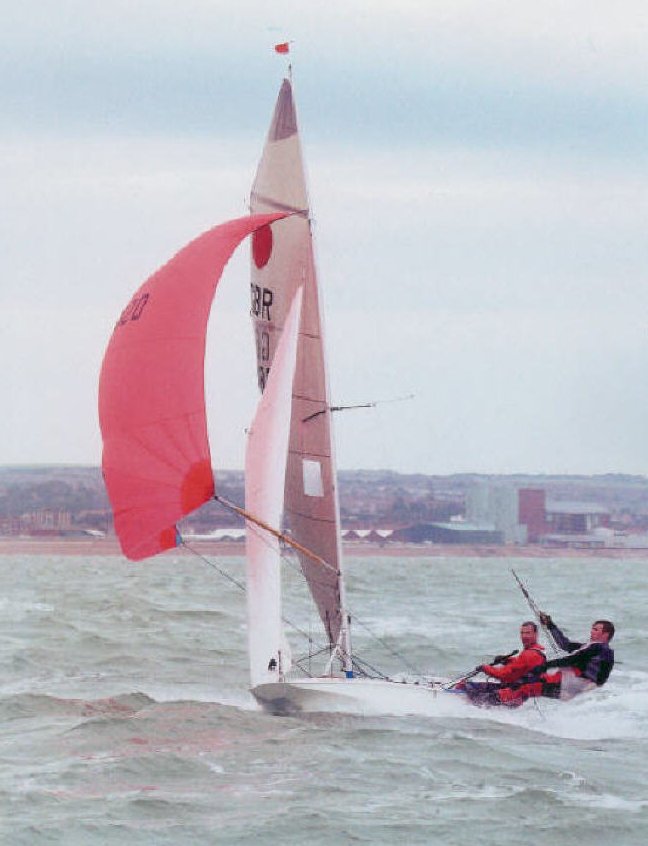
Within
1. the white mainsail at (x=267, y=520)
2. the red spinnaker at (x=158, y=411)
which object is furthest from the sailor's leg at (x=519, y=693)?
the red spinnaker at (x=158, y=411)

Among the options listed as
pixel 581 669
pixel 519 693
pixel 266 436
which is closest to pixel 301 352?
pixel 266 436

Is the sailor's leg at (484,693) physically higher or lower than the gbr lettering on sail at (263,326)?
lower

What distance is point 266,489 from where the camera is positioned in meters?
14.5

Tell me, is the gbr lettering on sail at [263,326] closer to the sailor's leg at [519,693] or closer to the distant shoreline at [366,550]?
the sailor's leg at [519,693]

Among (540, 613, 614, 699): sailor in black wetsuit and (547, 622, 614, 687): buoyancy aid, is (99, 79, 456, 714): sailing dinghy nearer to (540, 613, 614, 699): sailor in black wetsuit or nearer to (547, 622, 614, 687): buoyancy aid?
(540, 613, 614, 699): sailor in black wetsuit

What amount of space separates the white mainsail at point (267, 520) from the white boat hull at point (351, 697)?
0.21m

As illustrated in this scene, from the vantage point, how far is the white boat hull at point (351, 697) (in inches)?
562

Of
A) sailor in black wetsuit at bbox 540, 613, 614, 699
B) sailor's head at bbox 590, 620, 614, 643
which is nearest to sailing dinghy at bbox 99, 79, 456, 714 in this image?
sailor in black wetsuit at bbox 540, 613, 614, 699

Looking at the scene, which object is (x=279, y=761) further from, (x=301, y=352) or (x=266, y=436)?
(x=301, y=352)

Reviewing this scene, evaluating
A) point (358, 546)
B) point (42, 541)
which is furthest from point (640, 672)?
point (358, 546)

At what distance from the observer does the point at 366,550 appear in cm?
10888

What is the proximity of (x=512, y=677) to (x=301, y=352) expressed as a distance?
10.8 ft

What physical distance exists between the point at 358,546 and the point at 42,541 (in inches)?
797

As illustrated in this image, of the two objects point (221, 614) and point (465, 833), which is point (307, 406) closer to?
point (465, 833)
